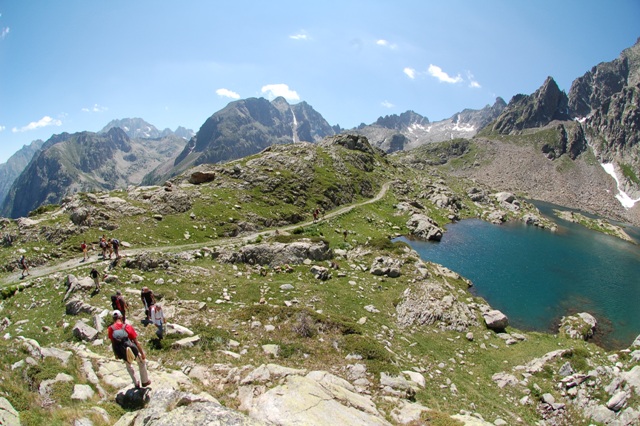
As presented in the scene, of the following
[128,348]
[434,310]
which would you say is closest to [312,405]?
[128,348]

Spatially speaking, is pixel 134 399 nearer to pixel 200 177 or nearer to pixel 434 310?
pixel 434 310

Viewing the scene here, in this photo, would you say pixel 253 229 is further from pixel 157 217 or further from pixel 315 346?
pixel 315 346

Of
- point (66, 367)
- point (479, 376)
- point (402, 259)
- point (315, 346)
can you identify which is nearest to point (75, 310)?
point (66, 367)

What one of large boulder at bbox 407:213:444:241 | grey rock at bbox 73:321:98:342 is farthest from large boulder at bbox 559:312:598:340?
grey rock at bbox 73:321:98:342

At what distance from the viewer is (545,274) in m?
65.8

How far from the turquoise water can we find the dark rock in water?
147ft

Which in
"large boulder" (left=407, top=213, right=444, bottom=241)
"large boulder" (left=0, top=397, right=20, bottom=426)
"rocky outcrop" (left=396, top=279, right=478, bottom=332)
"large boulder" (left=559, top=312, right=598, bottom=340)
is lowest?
"large boulder" (left=559, top=312, right=598, bottom=340)

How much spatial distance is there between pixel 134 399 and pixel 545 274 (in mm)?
73228

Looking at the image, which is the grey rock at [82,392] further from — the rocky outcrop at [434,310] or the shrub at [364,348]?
the rocky outcrop at [434,310]

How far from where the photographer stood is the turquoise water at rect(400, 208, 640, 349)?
48.2 m

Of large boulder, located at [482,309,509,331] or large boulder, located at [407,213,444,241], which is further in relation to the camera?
large boulder, located at [407,213,444,241]

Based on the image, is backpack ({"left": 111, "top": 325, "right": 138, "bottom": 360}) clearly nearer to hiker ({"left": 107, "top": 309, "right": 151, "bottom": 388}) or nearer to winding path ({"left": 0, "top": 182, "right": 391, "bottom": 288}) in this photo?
hiker ({"left": 107, "top": 309, "right": 151, "bottom": 388})

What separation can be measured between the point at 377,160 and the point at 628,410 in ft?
416

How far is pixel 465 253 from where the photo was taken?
72938mm
